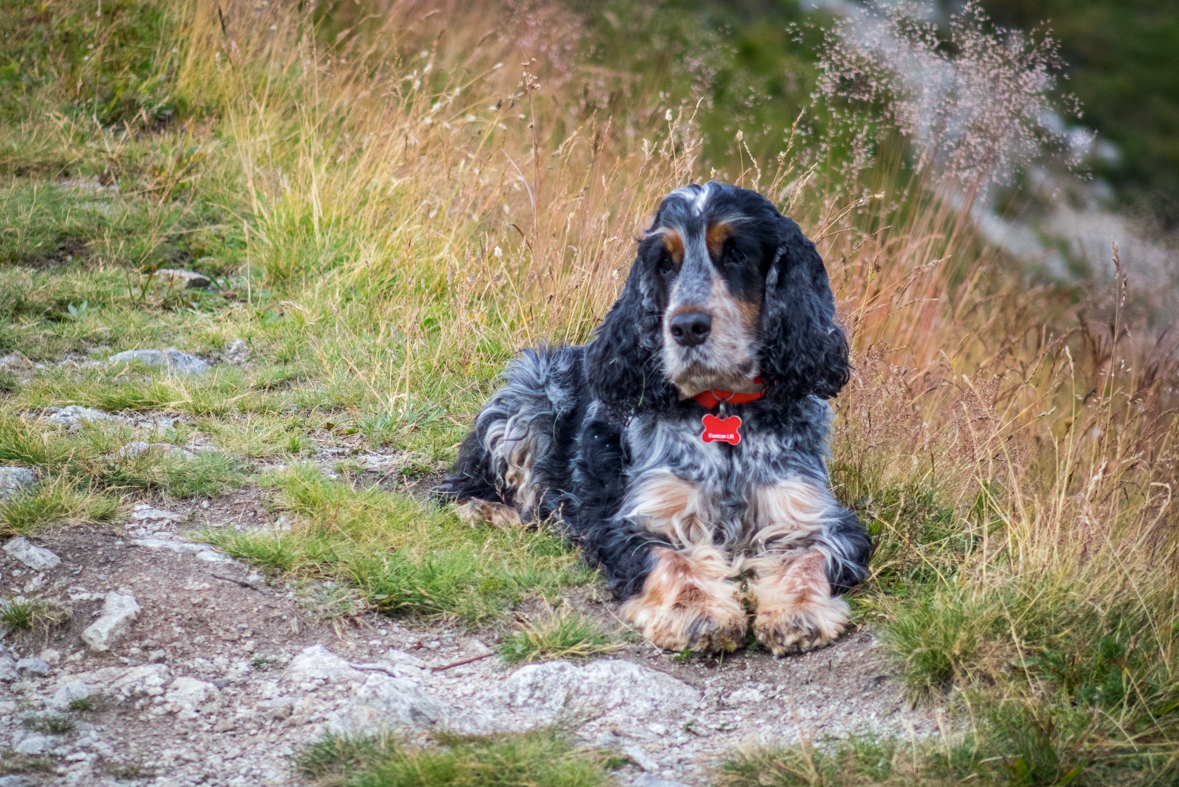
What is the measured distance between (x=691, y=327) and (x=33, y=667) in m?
2.28

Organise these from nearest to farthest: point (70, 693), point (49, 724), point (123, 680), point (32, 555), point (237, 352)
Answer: point (49, 724) → point (70, 693) → point (123, 680) → point (32, 555) → point (237, 352)

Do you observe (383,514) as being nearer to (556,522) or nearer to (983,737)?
(556,522)

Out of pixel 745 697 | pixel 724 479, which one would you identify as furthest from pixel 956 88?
pixel 745 697

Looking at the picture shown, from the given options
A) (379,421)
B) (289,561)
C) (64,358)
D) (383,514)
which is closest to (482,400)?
(379,421)

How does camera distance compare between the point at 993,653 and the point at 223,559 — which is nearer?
the point at 993,653

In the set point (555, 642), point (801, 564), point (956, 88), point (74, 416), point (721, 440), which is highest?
point (956, 88)

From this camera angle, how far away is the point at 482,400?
5.34 m

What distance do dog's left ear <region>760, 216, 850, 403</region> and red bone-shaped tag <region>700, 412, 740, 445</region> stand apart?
181 mm

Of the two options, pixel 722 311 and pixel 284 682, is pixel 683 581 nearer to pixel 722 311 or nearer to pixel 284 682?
pixel 722 311

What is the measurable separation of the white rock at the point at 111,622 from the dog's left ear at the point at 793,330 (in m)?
2.30

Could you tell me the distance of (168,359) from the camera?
539cm

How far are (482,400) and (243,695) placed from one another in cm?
256

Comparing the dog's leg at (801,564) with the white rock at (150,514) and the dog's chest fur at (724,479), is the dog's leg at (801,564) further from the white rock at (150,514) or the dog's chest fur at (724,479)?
the white rock at (150,514)

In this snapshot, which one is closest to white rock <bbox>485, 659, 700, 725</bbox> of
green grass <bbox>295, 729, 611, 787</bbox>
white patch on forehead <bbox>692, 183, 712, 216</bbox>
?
green grass <bbox>295, 729, 611, 787</bbox>
